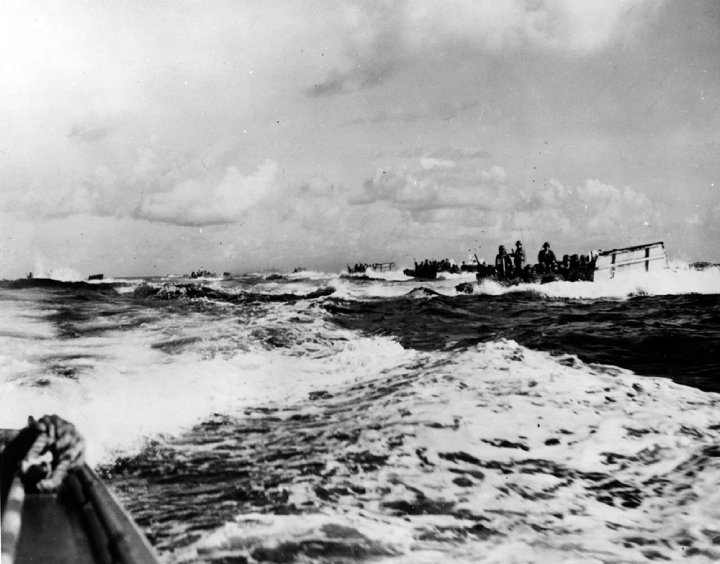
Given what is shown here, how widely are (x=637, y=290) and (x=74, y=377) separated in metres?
25.7

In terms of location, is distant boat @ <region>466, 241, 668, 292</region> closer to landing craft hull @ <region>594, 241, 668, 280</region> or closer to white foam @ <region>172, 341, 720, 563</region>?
landing craft hull @ <region>594, 241, 668, 280</region>

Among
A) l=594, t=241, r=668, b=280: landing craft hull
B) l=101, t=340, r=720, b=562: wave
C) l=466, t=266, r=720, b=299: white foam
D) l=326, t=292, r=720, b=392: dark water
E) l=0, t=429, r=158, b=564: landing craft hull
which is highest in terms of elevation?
l=594, t=241, r=668, b=280: landing craft hull

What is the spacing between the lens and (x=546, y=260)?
29.0m

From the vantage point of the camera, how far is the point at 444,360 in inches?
366

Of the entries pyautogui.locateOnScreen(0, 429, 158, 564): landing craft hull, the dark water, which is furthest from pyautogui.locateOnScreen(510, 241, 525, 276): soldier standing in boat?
pyautogui.locateOnScreen(0, 429, 158, 564): landing craft hull

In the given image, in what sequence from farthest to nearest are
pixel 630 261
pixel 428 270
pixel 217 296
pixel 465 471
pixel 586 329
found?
pixel 428 270 → pixel 217 296 → pixel 630 261 → pixel 586 329 → pixel 465 471

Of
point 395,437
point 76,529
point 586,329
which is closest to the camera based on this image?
point 76,529

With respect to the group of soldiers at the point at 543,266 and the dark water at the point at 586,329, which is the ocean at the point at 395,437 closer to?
the dark water at the point at 586,329

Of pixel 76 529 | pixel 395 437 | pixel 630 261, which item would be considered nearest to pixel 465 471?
pixel 395 437

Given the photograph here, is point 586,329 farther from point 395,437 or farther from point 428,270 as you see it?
point 428,270

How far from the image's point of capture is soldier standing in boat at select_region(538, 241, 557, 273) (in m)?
28.6

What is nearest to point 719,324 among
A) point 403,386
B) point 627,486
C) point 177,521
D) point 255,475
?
point 403,386

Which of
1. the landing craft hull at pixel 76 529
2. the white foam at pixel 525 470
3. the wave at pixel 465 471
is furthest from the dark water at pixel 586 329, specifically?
the landing craft hull at pixel 76 529

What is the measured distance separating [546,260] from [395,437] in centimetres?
2615
